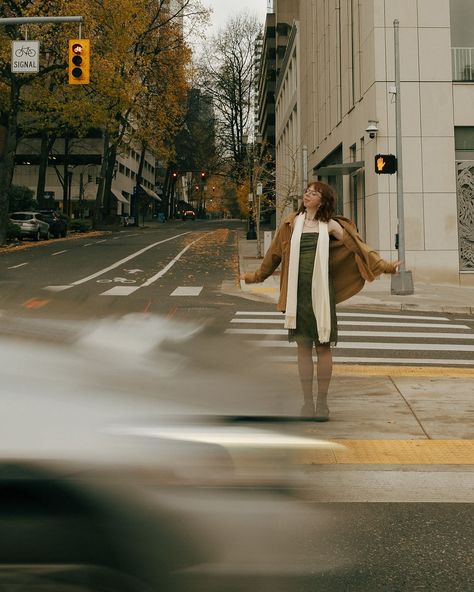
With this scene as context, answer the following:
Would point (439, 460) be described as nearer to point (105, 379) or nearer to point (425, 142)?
point (105, 379)

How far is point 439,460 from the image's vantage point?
16.2 feet

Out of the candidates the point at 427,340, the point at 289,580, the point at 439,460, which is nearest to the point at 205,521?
the point at 289,580

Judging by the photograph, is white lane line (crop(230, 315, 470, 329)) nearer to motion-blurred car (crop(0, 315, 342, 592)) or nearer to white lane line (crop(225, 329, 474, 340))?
white lane line (crop(225, 329, 474, 340))

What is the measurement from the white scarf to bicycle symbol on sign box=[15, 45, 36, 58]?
46.3ft

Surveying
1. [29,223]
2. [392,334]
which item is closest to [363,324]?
[392,334]

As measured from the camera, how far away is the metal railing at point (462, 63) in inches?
884

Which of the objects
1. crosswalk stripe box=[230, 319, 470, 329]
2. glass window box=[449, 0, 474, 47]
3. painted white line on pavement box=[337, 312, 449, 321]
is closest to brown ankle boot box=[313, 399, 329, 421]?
crosswalk stripe box=[230, 319, 470, 329]

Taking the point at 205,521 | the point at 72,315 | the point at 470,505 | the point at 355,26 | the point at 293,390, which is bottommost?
the point at 470,505

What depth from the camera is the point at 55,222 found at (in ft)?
140

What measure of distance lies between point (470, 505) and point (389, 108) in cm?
1969

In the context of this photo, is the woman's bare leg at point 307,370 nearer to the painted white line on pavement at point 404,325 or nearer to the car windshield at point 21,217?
the painted white line on pavement at point 404,325

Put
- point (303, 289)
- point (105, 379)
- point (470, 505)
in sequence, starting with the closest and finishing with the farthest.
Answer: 1. point (105, 379)
2. point (470, 505)
3. point (303, 289)

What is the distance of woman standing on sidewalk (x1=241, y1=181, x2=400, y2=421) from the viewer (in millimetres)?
5699

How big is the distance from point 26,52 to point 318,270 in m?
14.4
